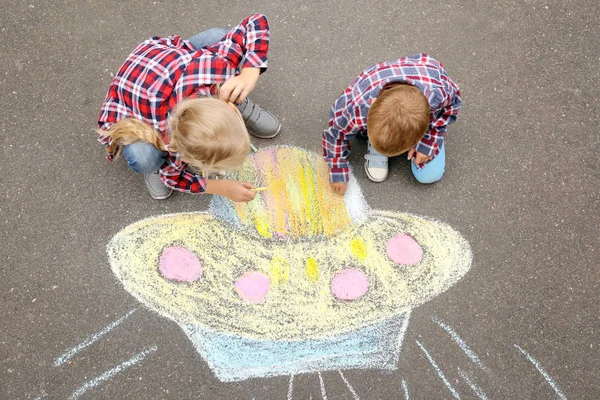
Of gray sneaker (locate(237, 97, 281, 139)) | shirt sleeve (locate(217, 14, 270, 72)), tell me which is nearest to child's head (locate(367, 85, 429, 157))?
shirt sleeve (locate(217, 14, 270, 72))

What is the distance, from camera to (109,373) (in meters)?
1.87

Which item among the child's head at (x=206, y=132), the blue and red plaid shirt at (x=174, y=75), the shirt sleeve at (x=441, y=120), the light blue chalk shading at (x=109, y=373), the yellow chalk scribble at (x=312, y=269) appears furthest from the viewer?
the yellow chalk scribble at (x=312, y=269)

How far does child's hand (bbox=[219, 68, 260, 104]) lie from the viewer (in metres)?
1.70

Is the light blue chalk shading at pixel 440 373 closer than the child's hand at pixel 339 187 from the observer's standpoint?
Yes

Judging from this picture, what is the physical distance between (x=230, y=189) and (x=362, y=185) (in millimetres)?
553

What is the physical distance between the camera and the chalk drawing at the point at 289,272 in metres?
1.89

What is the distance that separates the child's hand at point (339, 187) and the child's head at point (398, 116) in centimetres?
44

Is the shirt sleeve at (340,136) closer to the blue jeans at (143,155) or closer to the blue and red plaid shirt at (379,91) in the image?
the blue and red plaid shirt at (379,91)

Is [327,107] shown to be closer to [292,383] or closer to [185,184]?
[185,184]

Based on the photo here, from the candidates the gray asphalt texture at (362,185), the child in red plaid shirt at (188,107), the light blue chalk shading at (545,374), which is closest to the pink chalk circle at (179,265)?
the gray asphalt texture at (362,185)

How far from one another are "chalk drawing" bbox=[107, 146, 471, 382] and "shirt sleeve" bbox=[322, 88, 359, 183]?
114 mm

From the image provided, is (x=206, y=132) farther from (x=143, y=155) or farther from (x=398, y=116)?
(x=398, y=116)

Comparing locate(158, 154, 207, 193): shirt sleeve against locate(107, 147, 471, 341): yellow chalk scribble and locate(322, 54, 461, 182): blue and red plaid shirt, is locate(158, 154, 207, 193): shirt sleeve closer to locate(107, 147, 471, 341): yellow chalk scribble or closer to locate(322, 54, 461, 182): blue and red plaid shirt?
locate(107, 147, 471, 341): yellow chalk scribble

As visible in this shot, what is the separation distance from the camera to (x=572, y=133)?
7.06ft
